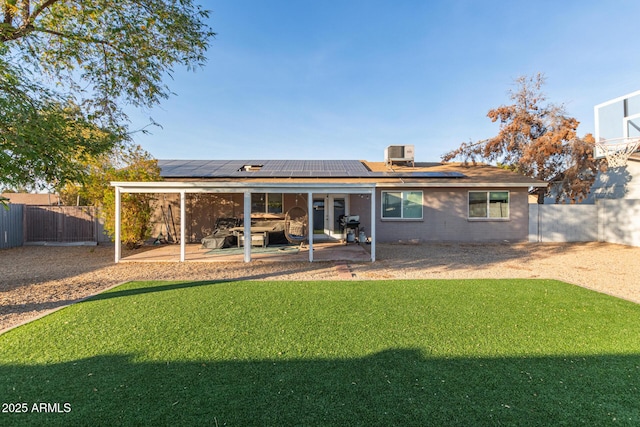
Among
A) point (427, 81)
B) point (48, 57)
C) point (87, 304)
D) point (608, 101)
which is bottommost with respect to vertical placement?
point (87, 304)

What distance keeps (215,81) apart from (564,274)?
13046 mm

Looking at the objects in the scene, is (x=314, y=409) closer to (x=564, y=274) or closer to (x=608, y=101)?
(x=564, y=274)

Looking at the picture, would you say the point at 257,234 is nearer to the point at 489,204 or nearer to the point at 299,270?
the point at 299,270

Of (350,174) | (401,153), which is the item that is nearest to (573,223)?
(401,153)

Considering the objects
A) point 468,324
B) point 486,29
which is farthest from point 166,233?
point 486,29

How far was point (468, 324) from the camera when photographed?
4.10 m

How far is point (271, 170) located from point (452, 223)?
8.88 metres

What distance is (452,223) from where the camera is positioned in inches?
514

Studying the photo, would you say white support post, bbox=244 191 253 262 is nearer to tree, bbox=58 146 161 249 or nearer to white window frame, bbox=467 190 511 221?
tree, bbox=58 146 161 249

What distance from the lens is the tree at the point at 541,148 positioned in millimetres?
15703

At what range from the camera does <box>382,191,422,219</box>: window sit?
42.7 feet

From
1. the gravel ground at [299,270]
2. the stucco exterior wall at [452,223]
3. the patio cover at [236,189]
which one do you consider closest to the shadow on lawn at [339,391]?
the gravel ground at [299,270]

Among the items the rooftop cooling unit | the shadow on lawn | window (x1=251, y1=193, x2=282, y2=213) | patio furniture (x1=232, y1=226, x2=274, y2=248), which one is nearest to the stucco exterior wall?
the rooftop cooling unit

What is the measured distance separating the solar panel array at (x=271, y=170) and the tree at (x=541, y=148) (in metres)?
5.90
